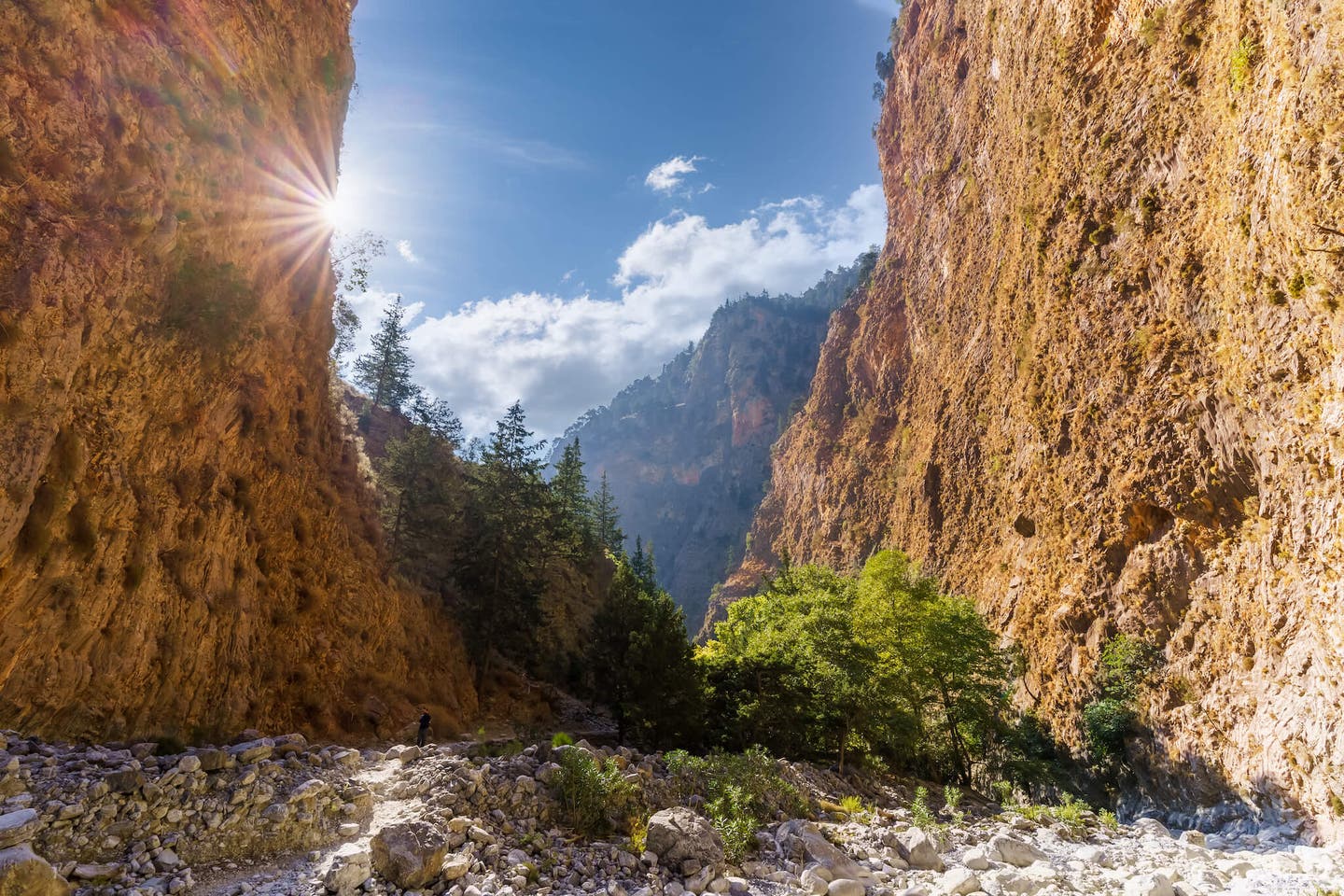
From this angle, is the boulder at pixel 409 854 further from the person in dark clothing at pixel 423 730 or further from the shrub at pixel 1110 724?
the shrub at pixel 1110 724

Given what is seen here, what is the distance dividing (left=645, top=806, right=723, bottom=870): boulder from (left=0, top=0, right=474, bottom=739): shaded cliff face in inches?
375

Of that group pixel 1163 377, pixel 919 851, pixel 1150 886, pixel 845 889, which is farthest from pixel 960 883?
pixel 1163 377

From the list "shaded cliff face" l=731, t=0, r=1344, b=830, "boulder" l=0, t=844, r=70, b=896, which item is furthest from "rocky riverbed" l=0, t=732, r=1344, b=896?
"shaded cliff face" l=731, t=0, r=1344, b=830

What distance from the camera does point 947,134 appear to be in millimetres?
49531

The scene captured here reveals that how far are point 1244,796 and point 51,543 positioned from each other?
26.0 m

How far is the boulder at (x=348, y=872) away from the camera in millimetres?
7250

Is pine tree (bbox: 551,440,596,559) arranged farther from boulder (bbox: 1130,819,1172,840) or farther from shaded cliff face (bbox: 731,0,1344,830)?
boulder (bbox: 1130,819,1172,840)

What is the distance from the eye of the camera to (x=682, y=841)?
362 inches

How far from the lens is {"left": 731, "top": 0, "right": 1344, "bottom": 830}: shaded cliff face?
1416 centimetres

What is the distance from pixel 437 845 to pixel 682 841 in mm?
3536

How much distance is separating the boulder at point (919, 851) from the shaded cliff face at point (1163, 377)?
9.06 meters

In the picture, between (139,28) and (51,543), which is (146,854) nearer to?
(51,543)

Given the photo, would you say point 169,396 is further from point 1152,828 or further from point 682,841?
point 1152,828

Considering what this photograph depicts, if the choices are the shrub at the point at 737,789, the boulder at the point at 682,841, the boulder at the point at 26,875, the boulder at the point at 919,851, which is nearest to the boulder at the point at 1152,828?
the boulder at the point at 919,851
